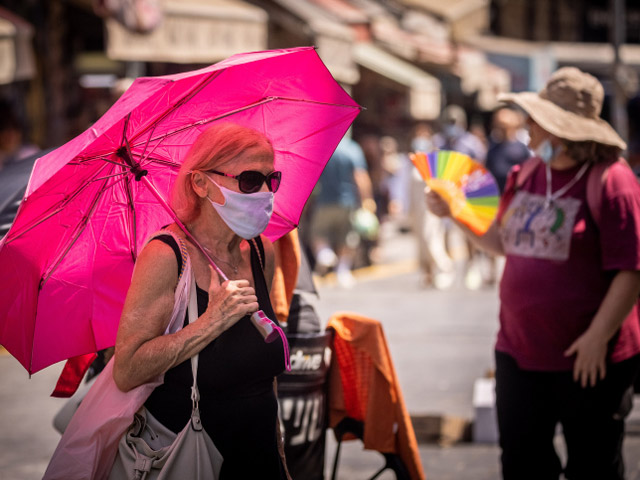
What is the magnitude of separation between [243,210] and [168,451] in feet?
2.34

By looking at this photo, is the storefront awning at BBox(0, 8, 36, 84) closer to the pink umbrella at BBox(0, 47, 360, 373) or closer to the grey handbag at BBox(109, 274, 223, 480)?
the pink umbrella at BBox(0, 47, 360, 373)

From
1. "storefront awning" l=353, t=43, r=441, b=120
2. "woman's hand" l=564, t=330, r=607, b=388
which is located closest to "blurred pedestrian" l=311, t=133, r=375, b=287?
"storefront awning" l=353, t=43, r=441, b=120

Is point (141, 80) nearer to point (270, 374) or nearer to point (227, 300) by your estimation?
point (227, 300)

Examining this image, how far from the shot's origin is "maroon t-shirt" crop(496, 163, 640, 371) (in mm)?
3887

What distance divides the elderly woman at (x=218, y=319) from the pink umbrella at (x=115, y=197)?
0.19m

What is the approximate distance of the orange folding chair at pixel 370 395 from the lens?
13.1ft

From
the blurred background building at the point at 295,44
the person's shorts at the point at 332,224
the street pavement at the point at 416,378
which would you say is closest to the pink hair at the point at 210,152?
the blurred background building at the point at 295,44

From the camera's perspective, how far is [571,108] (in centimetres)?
416

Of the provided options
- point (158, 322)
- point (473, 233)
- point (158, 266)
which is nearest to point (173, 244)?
point (158, 266)

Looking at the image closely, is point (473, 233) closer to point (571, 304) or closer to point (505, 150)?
point (571, 304)

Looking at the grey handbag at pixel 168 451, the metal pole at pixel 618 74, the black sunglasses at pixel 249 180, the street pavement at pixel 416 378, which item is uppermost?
the metal pole at pixel 618 74

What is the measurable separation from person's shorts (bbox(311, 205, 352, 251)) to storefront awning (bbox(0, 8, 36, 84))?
4.06 metres

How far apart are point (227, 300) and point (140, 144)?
2.06 feet

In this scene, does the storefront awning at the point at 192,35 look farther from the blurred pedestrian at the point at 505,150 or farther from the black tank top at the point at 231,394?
the black tank top at the point at 231,394
